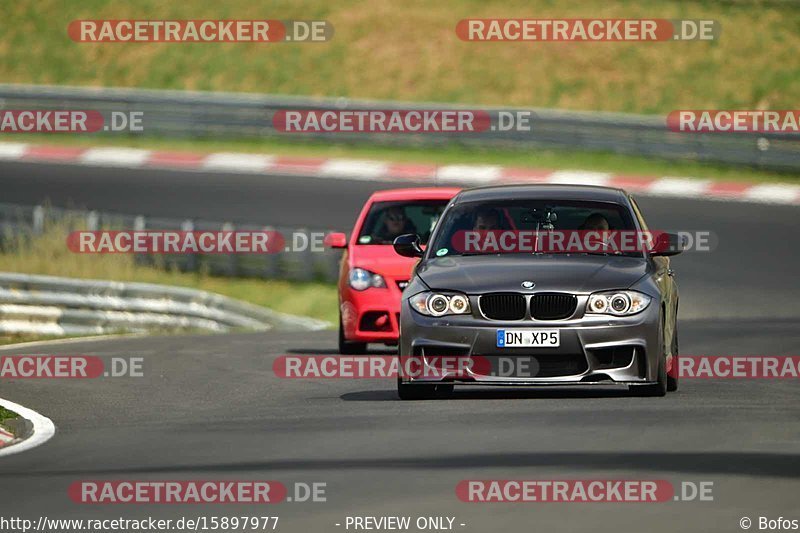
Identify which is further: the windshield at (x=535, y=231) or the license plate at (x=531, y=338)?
the windshield at (x=535, y=231)

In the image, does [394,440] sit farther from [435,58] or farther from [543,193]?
[435,58]

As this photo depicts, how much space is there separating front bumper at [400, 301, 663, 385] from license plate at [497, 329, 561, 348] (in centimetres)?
3

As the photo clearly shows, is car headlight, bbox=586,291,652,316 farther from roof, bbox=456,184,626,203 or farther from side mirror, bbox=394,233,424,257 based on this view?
side mirror, bbox=394,233,424,257

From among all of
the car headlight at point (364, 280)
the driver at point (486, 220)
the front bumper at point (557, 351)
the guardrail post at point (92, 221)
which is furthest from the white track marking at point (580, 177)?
the front bumper at point (557, 351)

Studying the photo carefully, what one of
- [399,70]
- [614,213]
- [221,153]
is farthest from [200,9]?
[614,213]

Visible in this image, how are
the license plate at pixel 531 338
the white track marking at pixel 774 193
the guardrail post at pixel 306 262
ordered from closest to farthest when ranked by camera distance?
1. the license plate at pixel 531 338
2. the guardrail post at pixel 306 262
3. the white track marking at pixel 774 193

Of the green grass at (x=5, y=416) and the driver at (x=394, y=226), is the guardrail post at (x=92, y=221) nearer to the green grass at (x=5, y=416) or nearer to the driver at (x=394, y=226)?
the driver at (x=394, y=226)

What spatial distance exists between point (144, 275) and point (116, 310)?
3463mm

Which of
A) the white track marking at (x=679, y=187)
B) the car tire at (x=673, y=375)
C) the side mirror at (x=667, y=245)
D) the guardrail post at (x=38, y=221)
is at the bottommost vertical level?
the car tire at (x=673, y=375)

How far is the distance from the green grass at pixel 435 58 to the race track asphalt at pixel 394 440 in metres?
18.5

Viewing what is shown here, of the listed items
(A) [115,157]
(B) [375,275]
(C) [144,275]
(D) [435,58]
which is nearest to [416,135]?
(D) [435,58]

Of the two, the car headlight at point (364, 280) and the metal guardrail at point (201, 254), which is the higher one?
the metal guardrail at point (201, 254)

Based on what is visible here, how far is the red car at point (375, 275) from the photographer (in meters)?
15.5

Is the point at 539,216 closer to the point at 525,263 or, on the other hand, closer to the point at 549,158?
the point at 525,263
